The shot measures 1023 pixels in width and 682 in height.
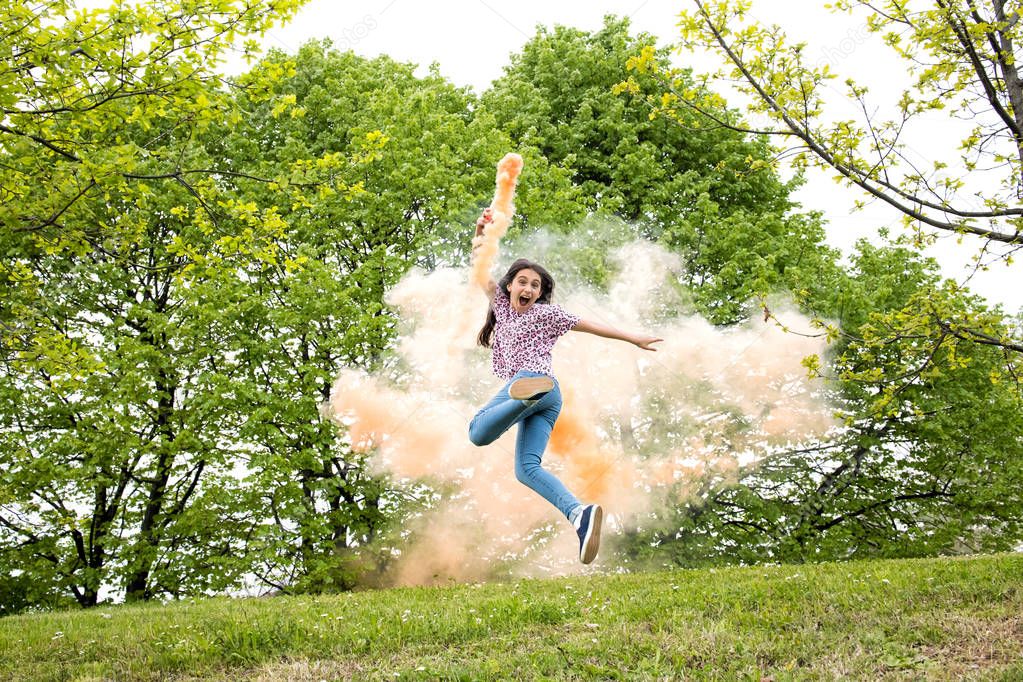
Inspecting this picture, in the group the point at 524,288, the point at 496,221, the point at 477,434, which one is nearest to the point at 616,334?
the point at 524,288

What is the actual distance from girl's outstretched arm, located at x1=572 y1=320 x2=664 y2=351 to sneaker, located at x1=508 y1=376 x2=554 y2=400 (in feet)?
2.34

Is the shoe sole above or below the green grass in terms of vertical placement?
above

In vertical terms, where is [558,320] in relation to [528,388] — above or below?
above

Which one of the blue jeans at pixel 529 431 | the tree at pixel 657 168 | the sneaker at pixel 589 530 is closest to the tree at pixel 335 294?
the tree at pixel 657 168

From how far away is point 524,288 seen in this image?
23.5 feet

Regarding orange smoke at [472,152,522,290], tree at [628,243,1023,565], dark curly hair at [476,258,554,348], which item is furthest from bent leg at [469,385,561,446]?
tree at [628,243,1023,565]

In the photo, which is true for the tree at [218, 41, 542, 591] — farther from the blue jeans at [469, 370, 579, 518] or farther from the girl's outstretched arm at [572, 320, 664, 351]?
the blue jeans at [469, 370, 579, 518]

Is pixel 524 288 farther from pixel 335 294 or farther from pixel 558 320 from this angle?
pixel 335 294

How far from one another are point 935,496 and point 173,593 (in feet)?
45.6

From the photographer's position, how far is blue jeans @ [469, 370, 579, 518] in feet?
20.7

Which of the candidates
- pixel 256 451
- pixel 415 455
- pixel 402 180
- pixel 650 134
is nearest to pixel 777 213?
pixel 650 134

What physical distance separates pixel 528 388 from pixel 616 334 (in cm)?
98

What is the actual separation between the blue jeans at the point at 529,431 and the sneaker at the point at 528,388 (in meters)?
0.11

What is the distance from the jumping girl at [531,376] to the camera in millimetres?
A: 6160
